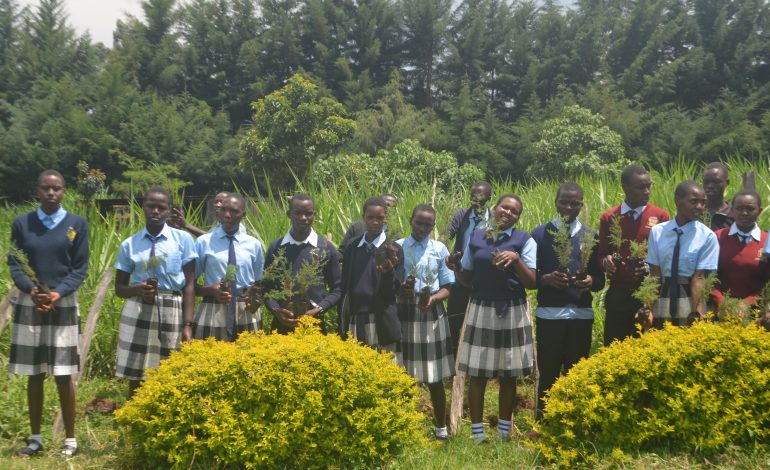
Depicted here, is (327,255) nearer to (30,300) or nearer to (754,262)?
(30,300)

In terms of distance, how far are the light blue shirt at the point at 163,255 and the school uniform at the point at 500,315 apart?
2.04 m

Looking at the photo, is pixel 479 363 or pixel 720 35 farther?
pixel 720 35

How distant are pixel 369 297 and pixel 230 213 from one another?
1149 millimetres

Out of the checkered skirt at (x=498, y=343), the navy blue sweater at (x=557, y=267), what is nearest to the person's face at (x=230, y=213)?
the checkered skirt at (x=498, y=343)

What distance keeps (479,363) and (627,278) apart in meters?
1.16

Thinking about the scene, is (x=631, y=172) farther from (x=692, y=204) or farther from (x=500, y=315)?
(x=500, y=315)

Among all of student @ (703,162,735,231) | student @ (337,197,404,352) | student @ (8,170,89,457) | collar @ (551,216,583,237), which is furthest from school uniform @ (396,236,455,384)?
student @ (8,170,89,457)

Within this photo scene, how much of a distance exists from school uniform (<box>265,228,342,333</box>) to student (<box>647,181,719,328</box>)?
7.03ft

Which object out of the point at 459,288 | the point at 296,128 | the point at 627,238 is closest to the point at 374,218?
the point at 459,288

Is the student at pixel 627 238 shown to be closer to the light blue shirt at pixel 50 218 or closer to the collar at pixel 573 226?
the collar at pixel 573 226

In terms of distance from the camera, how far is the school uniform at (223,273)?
5051 millimetres

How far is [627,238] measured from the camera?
5.00m

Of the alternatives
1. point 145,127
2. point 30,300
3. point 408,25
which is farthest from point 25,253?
point 408,25

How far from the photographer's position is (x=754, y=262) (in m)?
4.67
